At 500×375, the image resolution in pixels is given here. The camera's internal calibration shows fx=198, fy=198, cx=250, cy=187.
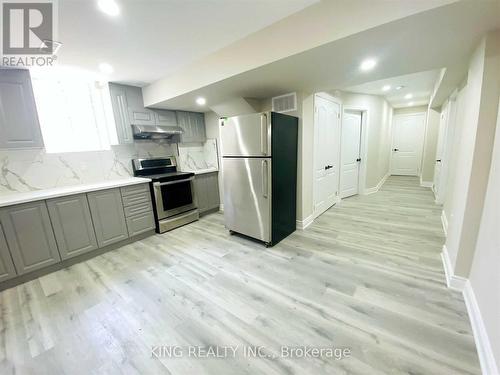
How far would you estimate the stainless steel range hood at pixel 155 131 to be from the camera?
3337 millimetres

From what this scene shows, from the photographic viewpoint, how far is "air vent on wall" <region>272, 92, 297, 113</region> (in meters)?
2.99

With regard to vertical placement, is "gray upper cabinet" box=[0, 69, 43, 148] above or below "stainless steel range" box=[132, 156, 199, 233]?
above

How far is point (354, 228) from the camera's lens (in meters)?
3.24

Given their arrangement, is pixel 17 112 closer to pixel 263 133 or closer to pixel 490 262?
pixel 263 133

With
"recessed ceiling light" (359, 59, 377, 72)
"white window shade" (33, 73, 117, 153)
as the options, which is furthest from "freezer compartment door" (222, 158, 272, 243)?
"white window shade" (33, 73, 117, 153)

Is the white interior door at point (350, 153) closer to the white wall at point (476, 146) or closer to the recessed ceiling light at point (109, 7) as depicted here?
the white wall at point (476, 146)

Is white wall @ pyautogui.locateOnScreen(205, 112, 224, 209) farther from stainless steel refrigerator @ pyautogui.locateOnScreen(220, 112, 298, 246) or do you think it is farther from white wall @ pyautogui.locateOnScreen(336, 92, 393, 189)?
white wall @ pyautogui.locateOnScreen(336, 92, 393, 189)

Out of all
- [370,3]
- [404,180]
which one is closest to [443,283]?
[370,3]

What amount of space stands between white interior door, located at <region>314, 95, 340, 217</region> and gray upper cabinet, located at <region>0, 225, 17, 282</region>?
410cm

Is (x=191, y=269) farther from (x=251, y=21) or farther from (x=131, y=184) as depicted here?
(x=251, y=21)

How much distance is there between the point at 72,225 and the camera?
8.25 feet

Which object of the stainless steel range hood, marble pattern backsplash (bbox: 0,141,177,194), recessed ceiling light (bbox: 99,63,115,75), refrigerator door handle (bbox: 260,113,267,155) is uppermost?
recessed ceiling light (bbox: 99,63,115,75)

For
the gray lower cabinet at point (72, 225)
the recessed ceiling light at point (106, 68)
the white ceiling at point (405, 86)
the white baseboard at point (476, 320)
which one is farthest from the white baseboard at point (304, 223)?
the recessed ceiling light at point (106, 68)

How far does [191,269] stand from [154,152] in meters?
2.51
